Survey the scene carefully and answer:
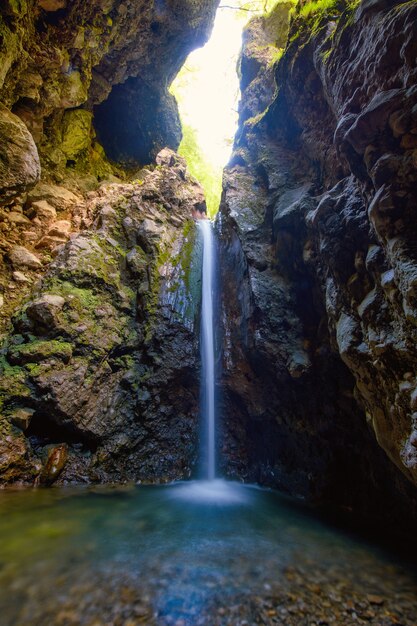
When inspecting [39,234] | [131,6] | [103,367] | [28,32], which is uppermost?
[131,6]

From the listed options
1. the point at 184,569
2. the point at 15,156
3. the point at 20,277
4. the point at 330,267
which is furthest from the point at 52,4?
the point at 184,569

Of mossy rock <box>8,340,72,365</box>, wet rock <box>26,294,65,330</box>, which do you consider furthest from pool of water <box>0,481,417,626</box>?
wet rock <box>26,294,65,330</box>

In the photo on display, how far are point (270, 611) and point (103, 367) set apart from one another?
15.3 feet

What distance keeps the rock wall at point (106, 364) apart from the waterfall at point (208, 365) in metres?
0.24

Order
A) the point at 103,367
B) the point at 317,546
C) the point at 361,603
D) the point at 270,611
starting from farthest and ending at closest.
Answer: the point at 103,367 → the point at 317,546 → the point at 361,603 → the point at 270,611

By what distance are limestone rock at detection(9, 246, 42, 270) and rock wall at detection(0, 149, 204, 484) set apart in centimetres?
43

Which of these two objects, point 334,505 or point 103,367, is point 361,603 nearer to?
point 334,505

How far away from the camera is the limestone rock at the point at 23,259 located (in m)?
6.60

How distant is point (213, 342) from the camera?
726cm

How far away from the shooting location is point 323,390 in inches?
199

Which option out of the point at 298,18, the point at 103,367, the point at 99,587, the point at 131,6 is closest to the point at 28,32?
the point at 131,6

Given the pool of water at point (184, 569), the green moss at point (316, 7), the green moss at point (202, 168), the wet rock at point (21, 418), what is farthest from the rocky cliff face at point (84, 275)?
the green moss at point (202, 168)

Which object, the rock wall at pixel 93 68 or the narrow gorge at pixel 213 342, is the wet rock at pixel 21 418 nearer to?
the narrow gorge at pixel 213 342

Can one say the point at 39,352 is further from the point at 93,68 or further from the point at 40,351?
the point at 93,68
